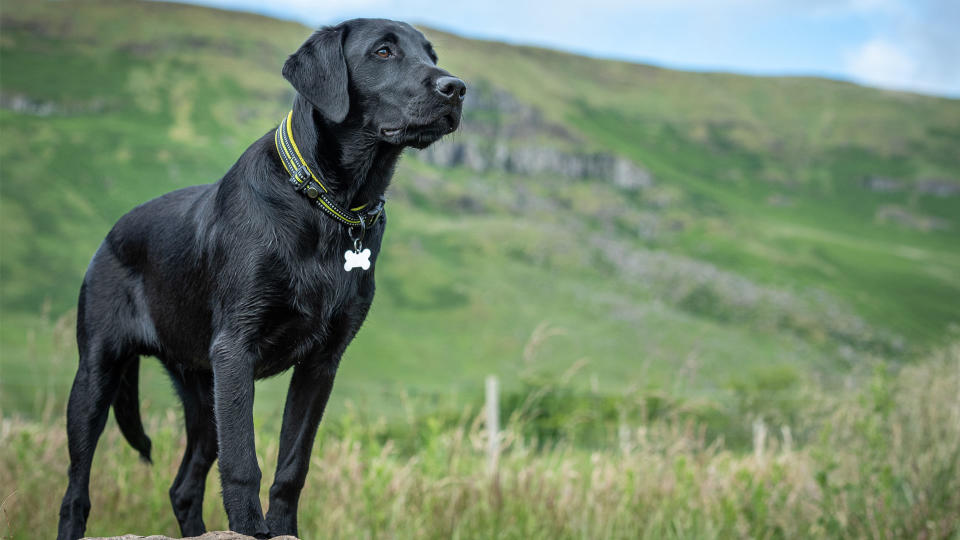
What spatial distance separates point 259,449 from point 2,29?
253ft

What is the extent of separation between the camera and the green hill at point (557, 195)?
191ft

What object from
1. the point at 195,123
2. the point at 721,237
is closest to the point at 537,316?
the point at 721,237

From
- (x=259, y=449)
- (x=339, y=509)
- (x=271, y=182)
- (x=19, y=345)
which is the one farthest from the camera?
(x=19, y=345)

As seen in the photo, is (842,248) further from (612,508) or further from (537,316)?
(612,508)

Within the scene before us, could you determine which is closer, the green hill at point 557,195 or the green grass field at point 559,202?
the green grass field at point 559,202

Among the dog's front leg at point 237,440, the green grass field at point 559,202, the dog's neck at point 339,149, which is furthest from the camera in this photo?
the green grass field at point 559,202

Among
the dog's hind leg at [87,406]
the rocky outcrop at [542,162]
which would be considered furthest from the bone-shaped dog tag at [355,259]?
the rocky outcrop at [542,162]

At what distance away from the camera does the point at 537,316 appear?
213ft

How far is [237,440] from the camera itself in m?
2.94

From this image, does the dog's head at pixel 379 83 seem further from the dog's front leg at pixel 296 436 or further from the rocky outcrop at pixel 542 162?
the rocky outcrop at pixel 542 162

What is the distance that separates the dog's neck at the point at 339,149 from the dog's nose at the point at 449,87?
0.35m

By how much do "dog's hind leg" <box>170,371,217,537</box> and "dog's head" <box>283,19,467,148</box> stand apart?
1.51 m

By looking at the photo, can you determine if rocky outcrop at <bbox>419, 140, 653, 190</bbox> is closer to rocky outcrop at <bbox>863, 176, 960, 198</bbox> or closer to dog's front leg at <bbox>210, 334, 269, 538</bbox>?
rocky outcrop at <bbox>863, 176, 960, 198</bbox>

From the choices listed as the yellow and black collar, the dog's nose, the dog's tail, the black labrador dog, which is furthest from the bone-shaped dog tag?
the dog's tail
